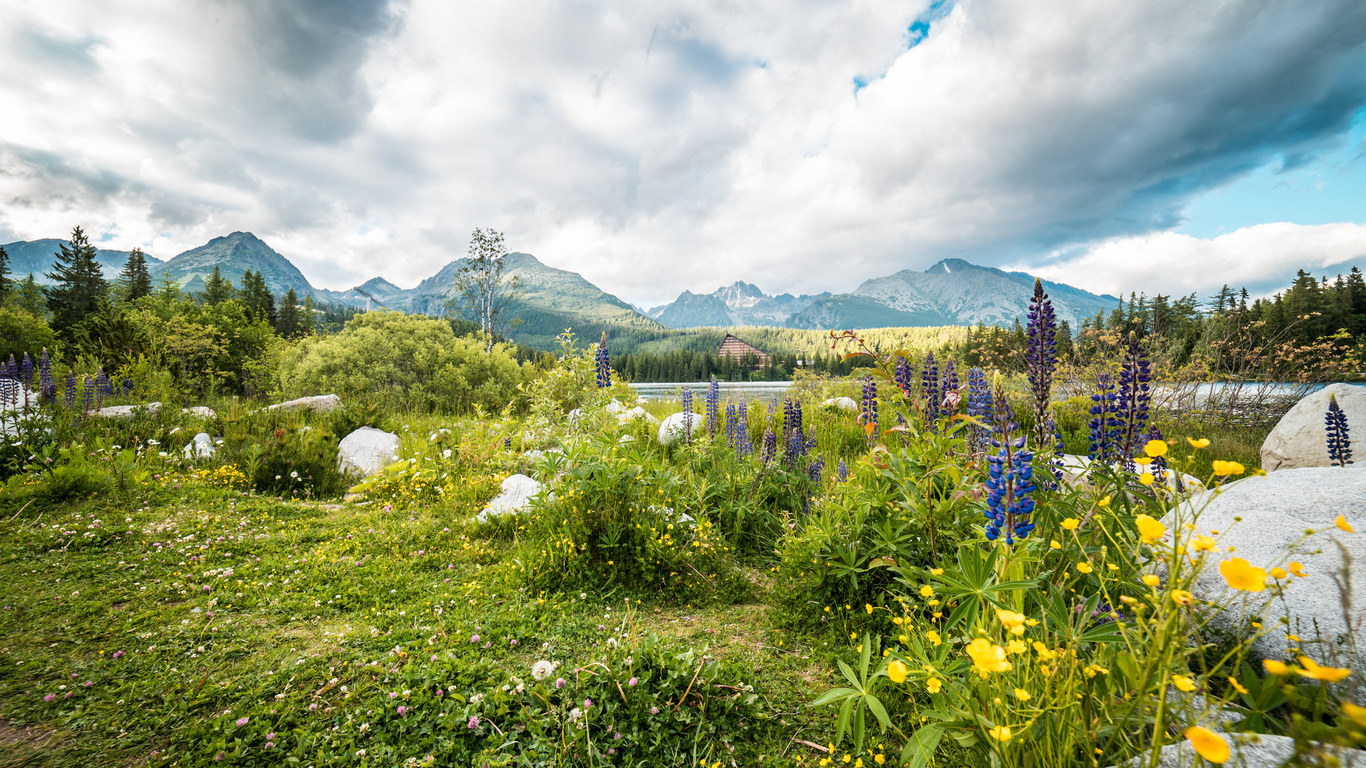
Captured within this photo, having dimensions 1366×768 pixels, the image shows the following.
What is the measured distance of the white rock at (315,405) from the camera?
10492 mm

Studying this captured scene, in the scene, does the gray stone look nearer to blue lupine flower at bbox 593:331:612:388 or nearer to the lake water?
blue lupine flower at bbox 593:331:612:388

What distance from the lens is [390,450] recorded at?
8.18 metres

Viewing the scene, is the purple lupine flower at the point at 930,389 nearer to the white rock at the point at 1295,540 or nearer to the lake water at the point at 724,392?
the white rock at the point at 1295,540

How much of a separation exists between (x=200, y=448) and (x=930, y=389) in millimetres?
9596

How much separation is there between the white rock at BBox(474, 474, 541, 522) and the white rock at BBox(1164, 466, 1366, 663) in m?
5.27

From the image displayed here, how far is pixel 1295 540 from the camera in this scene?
10.2 ft

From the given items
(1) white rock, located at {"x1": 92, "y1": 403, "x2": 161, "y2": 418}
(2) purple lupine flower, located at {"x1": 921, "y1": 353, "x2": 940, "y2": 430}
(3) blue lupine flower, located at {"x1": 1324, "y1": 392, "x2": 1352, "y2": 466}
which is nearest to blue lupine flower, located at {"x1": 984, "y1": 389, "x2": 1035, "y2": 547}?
(2) purple lupine flower, located at {"x1": 921, "y1": 353, "x2": 940, "y2": 430}

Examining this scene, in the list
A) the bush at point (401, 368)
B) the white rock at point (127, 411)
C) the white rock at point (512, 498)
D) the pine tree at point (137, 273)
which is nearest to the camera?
the white rock at point (512, 498)

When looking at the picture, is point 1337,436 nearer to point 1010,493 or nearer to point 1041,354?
point 1041,354

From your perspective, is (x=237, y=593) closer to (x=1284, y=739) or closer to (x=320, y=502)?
(x=320, y=502)

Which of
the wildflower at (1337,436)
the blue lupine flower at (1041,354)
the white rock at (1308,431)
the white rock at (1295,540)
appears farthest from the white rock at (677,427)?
the white rock at (1308,431)

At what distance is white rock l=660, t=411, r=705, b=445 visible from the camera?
7.68m

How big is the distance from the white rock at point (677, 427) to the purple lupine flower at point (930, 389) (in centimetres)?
360

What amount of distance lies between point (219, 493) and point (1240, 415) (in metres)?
16.4
